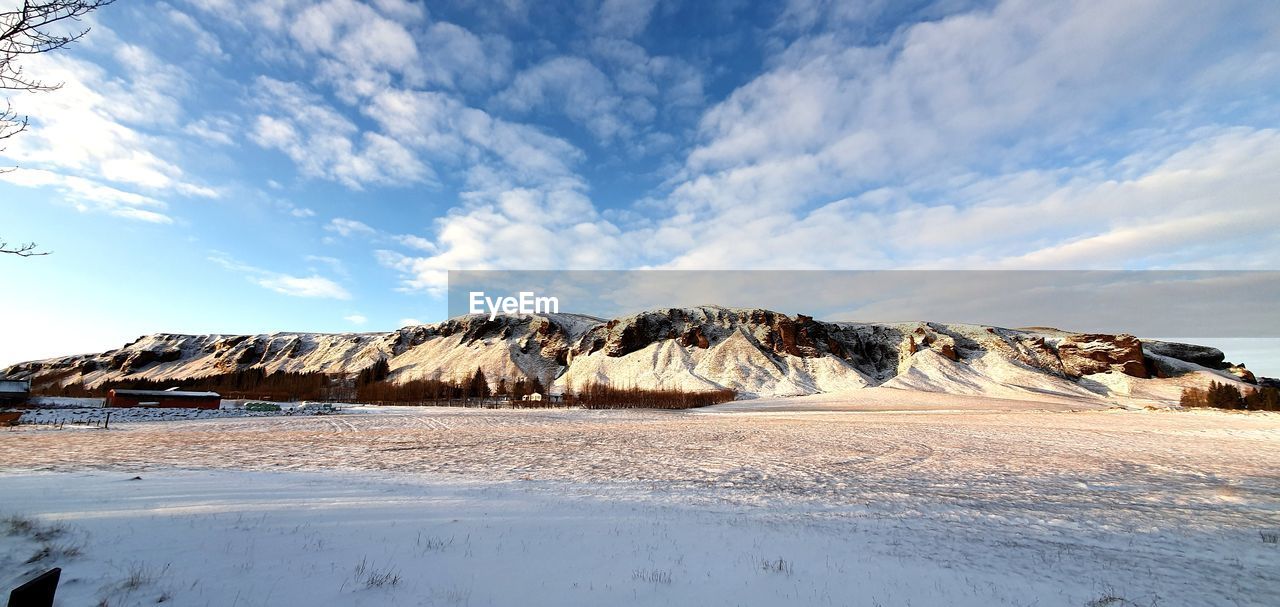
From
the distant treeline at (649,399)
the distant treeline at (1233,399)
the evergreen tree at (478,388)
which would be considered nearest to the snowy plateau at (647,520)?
the distant treeline at (649,399)

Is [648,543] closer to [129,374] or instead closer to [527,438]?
[527,438]

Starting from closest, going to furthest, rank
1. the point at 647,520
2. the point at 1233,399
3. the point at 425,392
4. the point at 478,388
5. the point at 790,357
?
the point at 647,520 < the point at 1233,399 < the point at 478,388 < the point at 425,392 < the point at 790,357

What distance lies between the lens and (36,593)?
4.28m

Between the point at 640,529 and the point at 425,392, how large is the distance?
133 meters

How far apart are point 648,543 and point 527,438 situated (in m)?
24.8

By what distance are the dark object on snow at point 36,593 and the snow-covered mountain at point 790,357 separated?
116613mm

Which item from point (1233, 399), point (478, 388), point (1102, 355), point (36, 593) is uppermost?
point (1102, 355)

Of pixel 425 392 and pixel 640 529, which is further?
pixel 425 392

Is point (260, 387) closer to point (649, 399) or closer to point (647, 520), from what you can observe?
point (649, 399)

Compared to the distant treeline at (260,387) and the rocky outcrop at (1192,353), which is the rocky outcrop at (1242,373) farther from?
the distant treeline at (260,387)

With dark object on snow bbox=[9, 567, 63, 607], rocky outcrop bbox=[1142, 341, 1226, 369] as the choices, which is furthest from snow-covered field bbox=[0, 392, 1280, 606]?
rocky outcrop bbox=[1142, 341, 1226, 369]

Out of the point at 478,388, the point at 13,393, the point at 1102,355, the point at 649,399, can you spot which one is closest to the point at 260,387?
the point at 478,388

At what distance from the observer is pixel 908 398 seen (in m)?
84.1

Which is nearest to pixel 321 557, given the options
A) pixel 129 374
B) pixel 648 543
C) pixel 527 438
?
pixel 648 543
